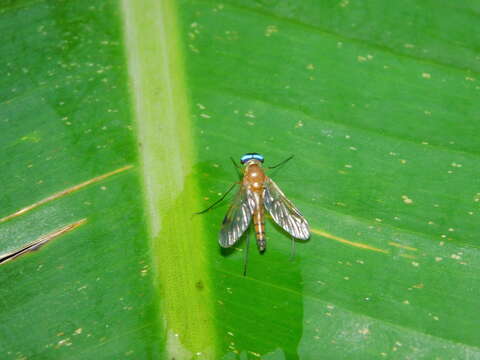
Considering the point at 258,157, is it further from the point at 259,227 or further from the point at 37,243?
the point at 37,243

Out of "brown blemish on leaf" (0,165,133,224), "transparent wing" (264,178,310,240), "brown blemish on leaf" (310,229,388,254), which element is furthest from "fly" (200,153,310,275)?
"brown blemish on leaf" (0,165,133,224)

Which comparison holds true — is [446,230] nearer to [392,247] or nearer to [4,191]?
[392,247]

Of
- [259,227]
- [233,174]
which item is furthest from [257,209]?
[233,174]

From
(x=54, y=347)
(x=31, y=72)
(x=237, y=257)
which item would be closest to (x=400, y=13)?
(x=237, y=257)

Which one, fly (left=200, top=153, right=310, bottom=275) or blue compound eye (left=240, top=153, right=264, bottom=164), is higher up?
blue compound eye (left=240, top=153, right=264, bottom=164)

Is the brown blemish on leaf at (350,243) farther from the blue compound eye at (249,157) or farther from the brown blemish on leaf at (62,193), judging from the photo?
the brown blemish on leaf at (62,193)

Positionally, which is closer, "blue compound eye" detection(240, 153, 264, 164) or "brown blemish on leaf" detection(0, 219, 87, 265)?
"brown blemish on leaf" detection(0, 219, 87, 265)

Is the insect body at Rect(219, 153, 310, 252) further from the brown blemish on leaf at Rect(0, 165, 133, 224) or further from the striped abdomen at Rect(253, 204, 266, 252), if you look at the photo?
the brown blemish on leaf at Rect(0, 165, 133, 224)

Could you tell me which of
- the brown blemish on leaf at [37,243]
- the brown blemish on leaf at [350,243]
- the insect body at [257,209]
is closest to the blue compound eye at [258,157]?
the insect body at [257,209]
